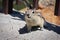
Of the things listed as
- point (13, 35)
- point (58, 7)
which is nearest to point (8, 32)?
point (13, 35)

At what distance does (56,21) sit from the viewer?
814 cm

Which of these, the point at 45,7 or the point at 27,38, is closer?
the point at 27,38

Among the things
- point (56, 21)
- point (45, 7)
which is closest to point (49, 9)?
point (45, 7)

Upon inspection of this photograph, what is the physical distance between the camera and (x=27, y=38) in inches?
199

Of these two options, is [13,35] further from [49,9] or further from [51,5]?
[51,5]

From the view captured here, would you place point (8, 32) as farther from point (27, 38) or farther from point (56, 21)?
point (56, 21)

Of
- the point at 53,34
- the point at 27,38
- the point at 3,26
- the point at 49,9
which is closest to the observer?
the point at 27,38

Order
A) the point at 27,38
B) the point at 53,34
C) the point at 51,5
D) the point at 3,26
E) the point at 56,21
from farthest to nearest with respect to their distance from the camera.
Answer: the point at 51,5, the point at 56,21, the point at 3,26, the point at 53,34, the point at 27,38

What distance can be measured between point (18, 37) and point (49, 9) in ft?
15.4

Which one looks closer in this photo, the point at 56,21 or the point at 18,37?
the point at 18,37

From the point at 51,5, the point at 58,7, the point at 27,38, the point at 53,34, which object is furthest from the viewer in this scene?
the point at 51,5

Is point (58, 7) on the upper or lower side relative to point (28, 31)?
upper

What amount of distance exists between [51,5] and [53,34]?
198 inches

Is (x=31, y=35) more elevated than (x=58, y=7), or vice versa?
(x=58, y=7)
